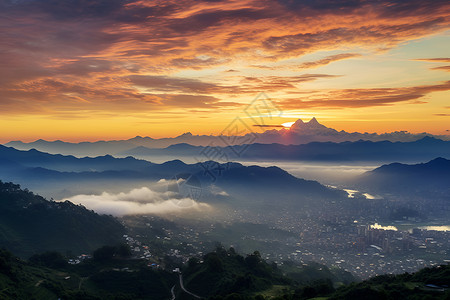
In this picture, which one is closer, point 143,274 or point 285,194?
point 143,274

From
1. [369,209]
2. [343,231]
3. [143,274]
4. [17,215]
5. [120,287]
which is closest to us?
[120,287]

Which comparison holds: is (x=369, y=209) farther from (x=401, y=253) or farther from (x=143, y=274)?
(x=143, y=274)

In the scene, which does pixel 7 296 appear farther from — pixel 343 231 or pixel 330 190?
pixel 330 190

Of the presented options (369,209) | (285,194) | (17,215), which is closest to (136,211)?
(17,215)

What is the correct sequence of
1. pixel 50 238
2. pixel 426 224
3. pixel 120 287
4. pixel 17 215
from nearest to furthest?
1. pixel 120 287
2. pixel 50 238
3. pixel 17 215
4. pixel 426 224

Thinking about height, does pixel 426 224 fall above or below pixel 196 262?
below

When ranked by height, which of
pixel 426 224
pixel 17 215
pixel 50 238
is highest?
pixel 17 215
